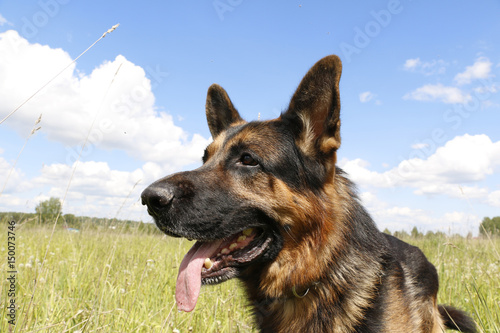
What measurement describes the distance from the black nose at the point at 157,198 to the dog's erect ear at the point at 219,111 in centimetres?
170

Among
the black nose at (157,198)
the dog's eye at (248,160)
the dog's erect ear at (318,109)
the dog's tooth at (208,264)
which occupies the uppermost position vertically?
the dog's erect ear at (318,109)

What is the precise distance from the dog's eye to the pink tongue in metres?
0.71

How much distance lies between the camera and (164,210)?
280 cm

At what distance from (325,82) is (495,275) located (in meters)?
4.27

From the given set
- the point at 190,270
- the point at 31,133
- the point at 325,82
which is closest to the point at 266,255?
the point at 190,270

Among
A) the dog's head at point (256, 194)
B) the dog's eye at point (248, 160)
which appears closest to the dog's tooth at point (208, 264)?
the dog's head at point (256, 194)

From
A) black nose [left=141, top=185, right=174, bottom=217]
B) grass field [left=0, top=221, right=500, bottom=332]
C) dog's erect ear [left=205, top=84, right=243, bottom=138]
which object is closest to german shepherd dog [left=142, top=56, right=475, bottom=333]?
black nose [left=141, top=185, right=174, bottom=217]

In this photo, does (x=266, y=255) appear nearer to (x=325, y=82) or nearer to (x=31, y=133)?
(x=325, y=82)

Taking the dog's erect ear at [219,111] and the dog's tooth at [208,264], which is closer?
the dog's tooth at [208,264]

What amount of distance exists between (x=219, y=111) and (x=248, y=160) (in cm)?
140

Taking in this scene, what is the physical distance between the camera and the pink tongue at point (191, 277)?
2.78m

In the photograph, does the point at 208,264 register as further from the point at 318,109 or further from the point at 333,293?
the point at 318,109

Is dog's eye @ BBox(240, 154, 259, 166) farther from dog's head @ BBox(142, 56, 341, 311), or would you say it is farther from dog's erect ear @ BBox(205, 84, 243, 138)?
dog's erect ear @ BBox(205, 84, 243, 138)

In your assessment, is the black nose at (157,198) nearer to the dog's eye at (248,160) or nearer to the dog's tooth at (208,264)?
the dog's tooth at (208,264)
